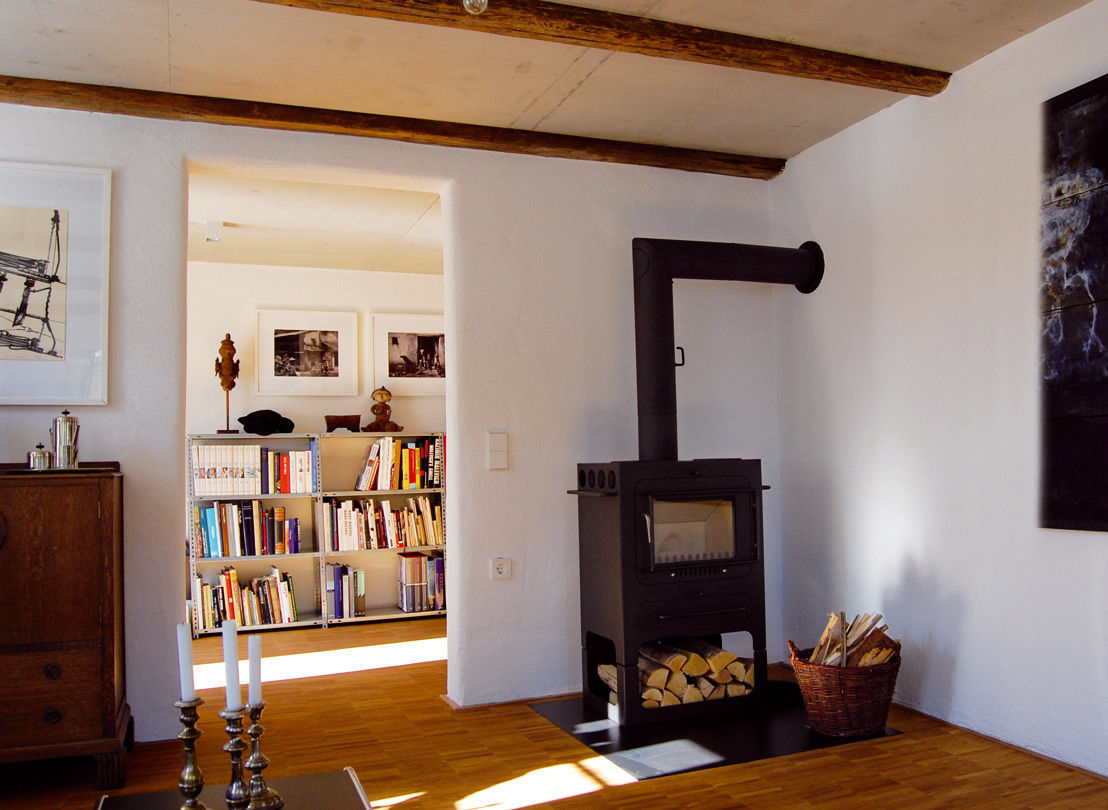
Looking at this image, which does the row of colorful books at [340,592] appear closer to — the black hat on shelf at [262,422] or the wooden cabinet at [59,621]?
the black hat on shelf at [262,422]

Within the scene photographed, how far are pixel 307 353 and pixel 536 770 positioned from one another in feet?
13.1

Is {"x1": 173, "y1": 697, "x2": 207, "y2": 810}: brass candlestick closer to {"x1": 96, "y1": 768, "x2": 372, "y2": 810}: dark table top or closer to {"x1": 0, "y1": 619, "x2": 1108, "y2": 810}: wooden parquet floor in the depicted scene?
{"x1": 96, "y1": 768, "x2": 372, "y2": 810}: dark table top

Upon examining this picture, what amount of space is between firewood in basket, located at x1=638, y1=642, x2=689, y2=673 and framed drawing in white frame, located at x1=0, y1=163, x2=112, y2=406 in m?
2.32

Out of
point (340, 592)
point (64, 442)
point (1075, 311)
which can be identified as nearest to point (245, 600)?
point (340, 592)

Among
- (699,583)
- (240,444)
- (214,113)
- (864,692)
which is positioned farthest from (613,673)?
(240,444)

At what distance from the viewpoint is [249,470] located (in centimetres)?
593

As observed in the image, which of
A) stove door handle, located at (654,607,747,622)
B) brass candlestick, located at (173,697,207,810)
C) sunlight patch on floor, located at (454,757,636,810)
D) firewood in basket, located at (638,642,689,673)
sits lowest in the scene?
sunlight patch on floor, located at (454,757,636,810)

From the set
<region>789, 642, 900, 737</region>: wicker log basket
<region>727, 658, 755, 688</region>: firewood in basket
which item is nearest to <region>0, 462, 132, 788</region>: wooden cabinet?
<region>727, 658, 755, 688</region>: firewood in basket

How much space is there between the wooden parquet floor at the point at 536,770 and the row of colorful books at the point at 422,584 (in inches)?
90.5

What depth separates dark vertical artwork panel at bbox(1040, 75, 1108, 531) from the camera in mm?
2938

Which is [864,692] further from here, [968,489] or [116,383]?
[116,383]

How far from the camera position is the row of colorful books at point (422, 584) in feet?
20.5

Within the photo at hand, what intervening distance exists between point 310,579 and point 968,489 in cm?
430

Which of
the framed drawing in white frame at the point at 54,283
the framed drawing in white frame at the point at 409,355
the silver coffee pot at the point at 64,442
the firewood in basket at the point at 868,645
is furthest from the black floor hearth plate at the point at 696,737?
the framed drawing in white frame at the point at 409,355
